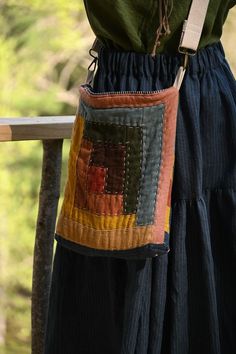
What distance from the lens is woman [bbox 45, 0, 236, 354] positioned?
1.08 meters

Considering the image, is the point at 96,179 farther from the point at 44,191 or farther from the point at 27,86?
the point at 27,86

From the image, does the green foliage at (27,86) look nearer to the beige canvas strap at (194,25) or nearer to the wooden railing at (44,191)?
the wooden railing at (44,191)

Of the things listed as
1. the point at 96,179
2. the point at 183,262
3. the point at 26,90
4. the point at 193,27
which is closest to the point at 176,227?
the point at 183,262

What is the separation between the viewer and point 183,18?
1.07m

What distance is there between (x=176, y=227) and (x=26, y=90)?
3.10 meters

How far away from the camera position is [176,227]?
112 cm

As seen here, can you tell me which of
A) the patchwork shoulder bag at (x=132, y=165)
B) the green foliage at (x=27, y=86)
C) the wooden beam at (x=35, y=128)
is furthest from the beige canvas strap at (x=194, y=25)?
the green foliage at (x=27, y=86)

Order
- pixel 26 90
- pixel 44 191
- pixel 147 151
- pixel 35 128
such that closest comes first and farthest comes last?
pixel 147 151, pixel 35 128, pixel 44 191, pixel 26 90

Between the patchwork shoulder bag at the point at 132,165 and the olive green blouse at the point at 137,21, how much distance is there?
3 cm

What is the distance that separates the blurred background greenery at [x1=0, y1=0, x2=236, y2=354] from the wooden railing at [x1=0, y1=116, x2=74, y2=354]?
7.50ft

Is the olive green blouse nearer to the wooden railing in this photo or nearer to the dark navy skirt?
the dark navy skirt

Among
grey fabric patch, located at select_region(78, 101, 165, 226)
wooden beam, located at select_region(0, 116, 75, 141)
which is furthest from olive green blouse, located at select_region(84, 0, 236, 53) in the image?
wooden beam, located at select_region(0, 116, 75, 141)

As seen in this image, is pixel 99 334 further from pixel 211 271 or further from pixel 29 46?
pixel 29 46

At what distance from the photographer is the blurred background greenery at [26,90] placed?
12.5 feet
